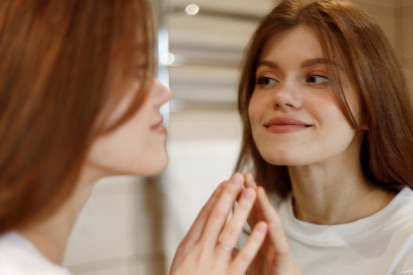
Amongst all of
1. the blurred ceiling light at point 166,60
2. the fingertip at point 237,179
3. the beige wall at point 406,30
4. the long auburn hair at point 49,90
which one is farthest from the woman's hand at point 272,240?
the beige wall at point 406,30

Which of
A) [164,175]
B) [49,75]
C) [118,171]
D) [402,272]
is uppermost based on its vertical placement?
[49,75]

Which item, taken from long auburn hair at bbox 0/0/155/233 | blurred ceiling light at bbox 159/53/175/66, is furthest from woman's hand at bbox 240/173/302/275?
blurred ceiling light at bbox 159/53/175/66

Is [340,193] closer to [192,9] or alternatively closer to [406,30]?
[192,9]

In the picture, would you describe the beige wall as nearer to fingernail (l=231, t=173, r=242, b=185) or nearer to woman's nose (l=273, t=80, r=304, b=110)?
woman's nose (l=273, t=80, r=304, b=110)

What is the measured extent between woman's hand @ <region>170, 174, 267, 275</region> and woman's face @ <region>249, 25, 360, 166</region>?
9.0 inches

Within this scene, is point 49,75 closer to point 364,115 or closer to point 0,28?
point 0,28

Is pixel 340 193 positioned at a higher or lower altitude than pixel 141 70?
lower

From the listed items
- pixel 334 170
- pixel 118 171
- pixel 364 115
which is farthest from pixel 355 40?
pixel 118 171

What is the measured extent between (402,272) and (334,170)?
219 millimetres

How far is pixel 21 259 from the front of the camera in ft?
1.75

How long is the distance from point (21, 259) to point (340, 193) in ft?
2.05

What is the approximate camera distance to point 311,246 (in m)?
0.98

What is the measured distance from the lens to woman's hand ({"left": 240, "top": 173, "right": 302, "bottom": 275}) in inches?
28.2

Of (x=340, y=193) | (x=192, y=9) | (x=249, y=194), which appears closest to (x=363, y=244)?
(x=340, y=193)
